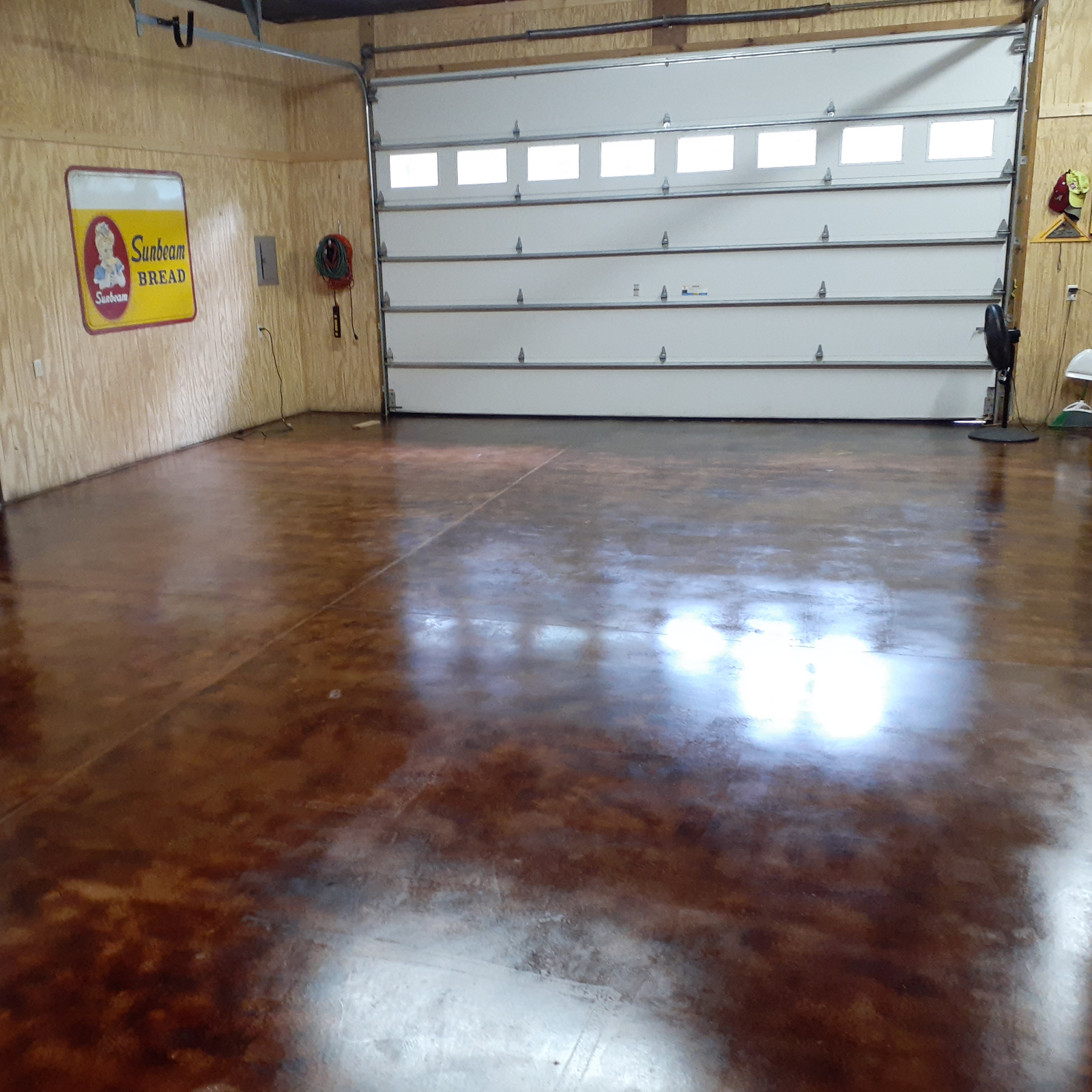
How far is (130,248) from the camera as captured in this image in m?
7.66

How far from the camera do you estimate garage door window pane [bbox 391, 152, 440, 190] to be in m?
9.41

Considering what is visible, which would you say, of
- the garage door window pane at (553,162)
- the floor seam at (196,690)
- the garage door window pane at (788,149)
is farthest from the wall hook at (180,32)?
the garage door window pane at (788,149)

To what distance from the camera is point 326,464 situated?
760 cm

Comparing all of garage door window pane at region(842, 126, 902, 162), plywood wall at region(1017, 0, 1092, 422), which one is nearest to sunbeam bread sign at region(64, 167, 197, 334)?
garage door window pane at region(842, 126, 902, 162)

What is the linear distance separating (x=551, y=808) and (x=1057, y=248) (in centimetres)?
728

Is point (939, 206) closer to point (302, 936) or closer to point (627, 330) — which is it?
point (627, 330)

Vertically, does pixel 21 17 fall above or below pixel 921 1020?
above

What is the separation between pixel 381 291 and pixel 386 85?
179cm

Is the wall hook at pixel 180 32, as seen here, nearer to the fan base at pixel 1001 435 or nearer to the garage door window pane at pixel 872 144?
the garage door window pane at pixel 872 144

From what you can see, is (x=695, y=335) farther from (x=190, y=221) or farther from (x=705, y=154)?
(x=190, y=221)

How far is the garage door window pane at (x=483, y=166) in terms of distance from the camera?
9219 millimetres

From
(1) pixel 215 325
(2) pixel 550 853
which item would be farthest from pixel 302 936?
Answer: (1) pixel 215 325

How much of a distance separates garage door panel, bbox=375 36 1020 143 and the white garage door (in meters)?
0.02

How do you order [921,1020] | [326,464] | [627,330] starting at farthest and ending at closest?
[627,330], [326,464], [921,1020]
